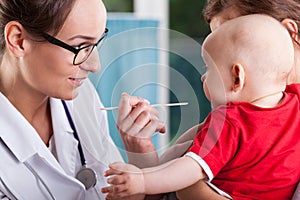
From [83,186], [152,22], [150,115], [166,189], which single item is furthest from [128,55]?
[152,22]

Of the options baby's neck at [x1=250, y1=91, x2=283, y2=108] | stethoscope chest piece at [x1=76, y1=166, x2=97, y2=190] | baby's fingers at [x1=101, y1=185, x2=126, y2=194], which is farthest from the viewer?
stethoscope chest piece at [x1=76, y1=166, x2=97, y2=190]

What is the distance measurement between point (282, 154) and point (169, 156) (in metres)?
0.24

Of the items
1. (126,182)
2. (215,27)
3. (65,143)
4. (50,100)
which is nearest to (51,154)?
(65,143)

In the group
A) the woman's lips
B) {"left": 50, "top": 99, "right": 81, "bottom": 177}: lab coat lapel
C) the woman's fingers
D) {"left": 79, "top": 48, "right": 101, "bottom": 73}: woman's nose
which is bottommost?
{"left": 50, "top": 99, "right": 81, "bottom": 177}: lab coat lapel

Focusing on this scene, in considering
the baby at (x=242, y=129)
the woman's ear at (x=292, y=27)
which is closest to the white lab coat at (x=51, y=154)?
the baby at (x=242, y=129)

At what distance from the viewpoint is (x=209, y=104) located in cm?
118

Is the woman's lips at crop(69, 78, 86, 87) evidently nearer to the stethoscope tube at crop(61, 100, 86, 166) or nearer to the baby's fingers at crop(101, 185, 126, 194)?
the stethoscope tube at crop(61, 100, 86, 166)

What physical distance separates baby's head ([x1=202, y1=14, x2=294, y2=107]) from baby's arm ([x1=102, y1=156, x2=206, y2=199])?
0.17 metres

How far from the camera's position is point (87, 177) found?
1455mm

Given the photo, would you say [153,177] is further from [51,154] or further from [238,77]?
[51,154]

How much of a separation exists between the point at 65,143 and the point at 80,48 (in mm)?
312

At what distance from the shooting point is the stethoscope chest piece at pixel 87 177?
145cm

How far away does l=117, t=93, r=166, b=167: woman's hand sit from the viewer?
1.12 m

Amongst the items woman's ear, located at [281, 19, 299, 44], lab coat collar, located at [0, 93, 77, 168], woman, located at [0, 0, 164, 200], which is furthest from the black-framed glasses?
woman's ear, located at [281, 19, 299, 44]
